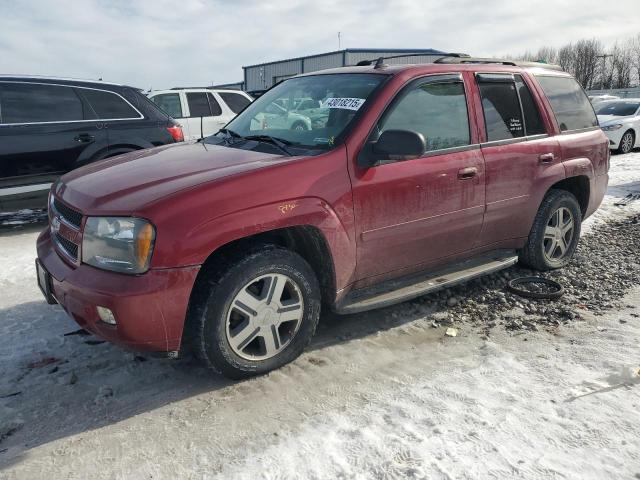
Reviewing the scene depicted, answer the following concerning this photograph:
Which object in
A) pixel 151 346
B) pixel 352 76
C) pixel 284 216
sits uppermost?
pixel 352 76

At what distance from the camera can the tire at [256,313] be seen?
2793mm

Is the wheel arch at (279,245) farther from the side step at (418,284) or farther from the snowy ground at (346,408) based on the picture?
the snowy ground at (346,408)

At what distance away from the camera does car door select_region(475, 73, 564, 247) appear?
157 inches

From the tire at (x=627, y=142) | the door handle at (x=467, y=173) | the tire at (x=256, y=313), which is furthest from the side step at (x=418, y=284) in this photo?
the tire at (x=627, y=142)

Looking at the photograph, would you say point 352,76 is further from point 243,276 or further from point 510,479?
point 510,479

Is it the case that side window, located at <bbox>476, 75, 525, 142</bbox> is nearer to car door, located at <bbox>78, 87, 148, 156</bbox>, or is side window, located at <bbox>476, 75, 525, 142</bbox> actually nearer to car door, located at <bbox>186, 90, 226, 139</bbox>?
car door, located at <bbox>78, 87, 148, 156</bbox>

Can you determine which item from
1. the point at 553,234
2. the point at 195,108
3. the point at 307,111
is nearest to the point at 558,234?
the point at 553,234

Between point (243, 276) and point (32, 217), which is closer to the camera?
point (243, 276)

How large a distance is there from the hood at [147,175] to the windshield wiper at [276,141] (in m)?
0.12

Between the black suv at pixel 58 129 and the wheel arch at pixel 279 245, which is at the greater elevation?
the black suv at pixel 58 129

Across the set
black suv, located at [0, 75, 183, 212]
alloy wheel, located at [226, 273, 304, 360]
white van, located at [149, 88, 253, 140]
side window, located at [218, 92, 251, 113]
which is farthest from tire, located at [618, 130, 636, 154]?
alloy wheel, located at [226, 273, 304, 360]

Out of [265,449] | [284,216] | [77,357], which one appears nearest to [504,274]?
[284,216]

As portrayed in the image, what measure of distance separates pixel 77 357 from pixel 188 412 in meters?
1.03

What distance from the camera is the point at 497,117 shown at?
4.08 metres
